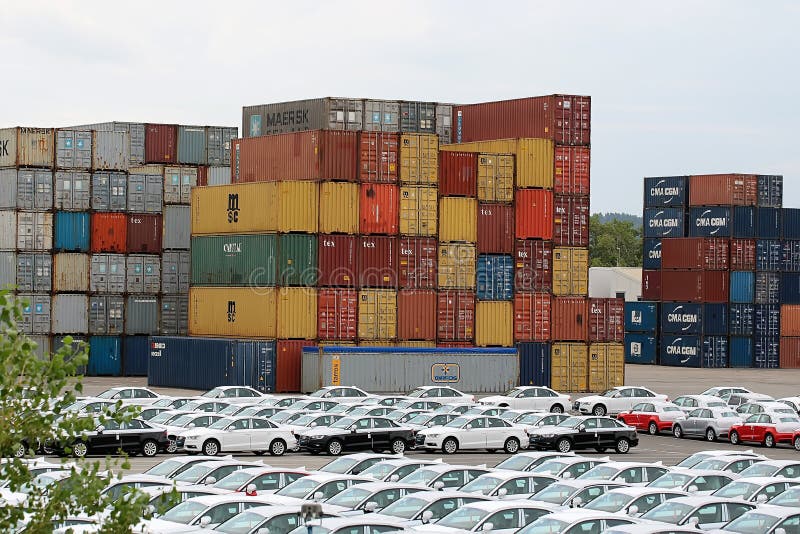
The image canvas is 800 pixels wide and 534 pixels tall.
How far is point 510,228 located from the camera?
232ft

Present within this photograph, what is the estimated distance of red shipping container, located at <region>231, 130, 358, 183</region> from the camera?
217 ft

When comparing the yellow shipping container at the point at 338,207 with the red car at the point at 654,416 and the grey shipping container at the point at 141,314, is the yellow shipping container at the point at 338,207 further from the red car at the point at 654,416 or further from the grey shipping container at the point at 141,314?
the red car at the point at 654,416

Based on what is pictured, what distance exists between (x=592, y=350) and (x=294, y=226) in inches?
710

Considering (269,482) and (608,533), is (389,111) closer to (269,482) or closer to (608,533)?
(269,482)

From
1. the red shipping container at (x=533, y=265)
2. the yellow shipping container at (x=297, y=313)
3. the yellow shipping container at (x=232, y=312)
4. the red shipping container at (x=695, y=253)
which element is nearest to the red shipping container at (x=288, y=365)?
the yellow shipping container at (x=297, y=313)

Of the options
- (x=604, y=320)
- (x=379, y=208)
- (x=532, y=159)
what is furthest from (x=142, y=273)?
(x=604, y=320)

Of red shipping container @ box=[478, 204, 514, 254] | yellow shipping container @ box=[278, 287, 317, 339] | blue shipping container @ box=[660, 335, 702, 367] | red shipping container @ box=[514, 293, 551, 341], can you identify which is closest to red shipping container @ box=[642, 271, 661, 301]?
blue shipping container @ box=[660, 335, 702, 367]

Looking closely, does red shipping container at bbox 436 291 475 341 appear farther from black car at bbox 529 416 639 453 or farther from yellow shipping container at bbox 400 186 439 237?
black car at bbox 529 416 639 453

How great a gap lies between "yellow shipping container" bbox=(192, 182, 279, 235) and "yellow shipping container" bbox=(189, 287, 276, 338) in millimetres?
3075

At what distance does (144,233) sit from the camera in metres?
80.6

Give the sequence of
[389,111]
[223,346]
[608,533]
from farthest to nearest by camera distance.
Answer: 1. [389,111]
2. [223,346]
3. [608,533]

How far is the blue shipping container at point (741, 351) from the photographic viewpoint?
106 m

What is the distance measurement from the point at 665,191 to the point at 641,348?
13.1 m

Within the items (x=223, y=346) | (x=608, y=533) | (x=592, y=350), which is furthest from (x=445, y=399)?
(x=608, y=533)
